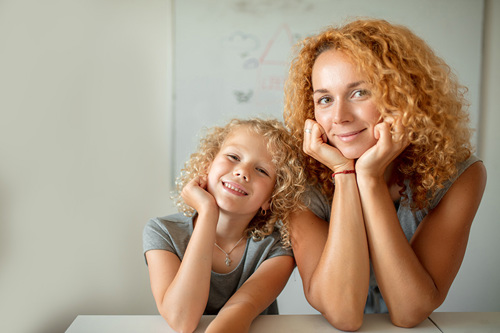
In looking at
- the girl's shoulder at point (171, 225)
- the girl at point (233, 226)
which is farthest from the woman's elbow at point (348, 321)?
the girl's shoulder at point (171, 225)

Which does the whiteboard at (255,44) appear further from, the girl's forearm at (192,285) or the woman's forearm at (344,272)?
the woman's forearm at (344,272)

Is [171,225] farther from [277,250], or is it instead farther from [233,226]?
[277,250]

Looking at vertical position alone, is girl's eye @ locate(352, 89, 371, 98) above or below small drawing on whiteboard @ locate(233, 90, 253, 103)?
below

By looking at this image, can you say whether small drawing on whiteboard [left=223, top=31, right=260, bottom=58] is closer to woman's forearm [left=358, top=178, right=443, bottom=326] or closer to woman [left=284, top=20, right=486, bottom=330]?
woman [left=284, top=20, right=486, bottom=330]

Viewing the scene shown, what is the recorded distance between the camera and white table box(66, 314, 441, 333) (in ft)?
3.05

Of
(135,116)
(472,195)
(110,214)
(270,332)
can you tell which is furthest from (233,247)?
A: (135,116)

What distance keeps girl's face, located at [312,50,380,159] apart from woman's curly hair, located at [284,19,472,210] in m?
0.02

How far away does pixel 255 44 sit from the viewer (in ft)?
7.17

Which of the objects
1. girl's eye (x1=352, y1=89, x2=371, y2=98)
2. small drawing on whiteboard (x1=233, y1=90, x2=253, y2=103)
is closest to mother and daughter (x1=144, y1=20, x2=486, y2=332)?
girl's eye (x1=352, y1=89, x2=371, y2=98)

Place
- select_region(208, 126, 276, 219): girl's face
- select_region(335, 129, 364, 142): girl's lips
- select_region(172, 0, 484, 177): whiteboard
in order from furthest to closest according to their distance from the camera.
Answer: select_region(172, 0, 484, 177): whiteboard
select_region(208, 126, 276, 219): girl's face
select_region(335, 129, 364, 142): girl's lips

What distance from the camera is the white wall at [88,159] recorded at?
1.22 m

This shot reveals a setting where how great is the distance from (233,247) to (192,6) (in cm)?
141

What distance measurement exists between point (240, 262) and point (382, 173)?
467 millimetres

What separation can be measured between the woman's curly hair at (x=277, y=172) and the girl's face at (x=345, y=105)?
190 millimetres
